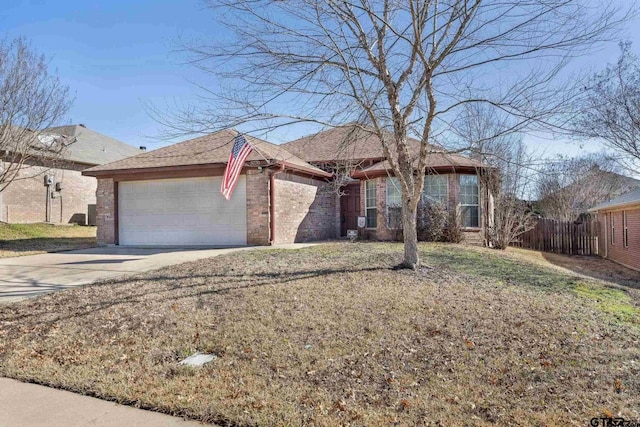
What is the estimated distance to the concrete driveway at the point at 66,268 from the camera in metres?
7.21

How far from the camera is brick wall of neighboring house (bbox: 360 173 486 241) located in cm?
1444

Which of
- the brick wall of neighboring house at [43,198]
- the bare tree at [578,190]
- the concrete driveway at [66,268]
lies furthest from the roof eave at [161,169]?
the bare tree at [578,190]

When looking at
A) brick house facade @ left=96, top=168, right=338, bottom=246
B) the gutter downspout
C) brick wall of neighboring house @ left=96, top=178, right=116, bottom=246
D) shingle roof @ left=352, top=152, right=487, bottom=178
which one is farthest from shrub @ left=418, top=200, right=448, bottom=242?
brick wall of neighboring house @ left=96, top=178, right=116, bottom=246

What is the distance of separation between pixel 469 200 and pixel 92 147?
23.4m

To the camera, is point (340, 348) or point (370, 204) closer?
point (340, 348)

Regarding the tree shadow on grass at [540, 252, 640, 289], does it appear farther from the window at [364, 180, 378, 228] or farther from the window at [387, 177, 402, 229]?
the window at [364, 180, 378, 228]

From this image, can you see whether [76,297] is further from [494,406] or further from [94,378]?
[494,406]

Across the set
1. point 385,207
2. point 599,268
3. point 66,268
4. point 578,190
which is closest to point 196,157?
point 66,268

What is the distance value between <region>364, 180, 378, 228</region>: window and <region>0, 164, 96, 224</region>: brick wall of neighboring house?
48.2 ft

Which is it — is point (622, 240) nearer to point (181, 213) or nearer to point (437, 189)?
point (437, 189)

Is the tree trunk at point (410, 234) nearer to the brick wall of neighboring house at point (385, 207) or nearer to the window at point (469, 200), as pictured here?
the brick wall of neighboring house at point (385, 207)

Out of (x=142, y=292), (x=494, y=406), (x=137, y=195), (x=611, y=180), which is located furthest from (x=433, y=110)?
(x=611, y=180)

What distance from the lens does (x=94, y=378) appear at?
370cm

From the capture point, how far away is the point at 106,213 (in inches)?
581
